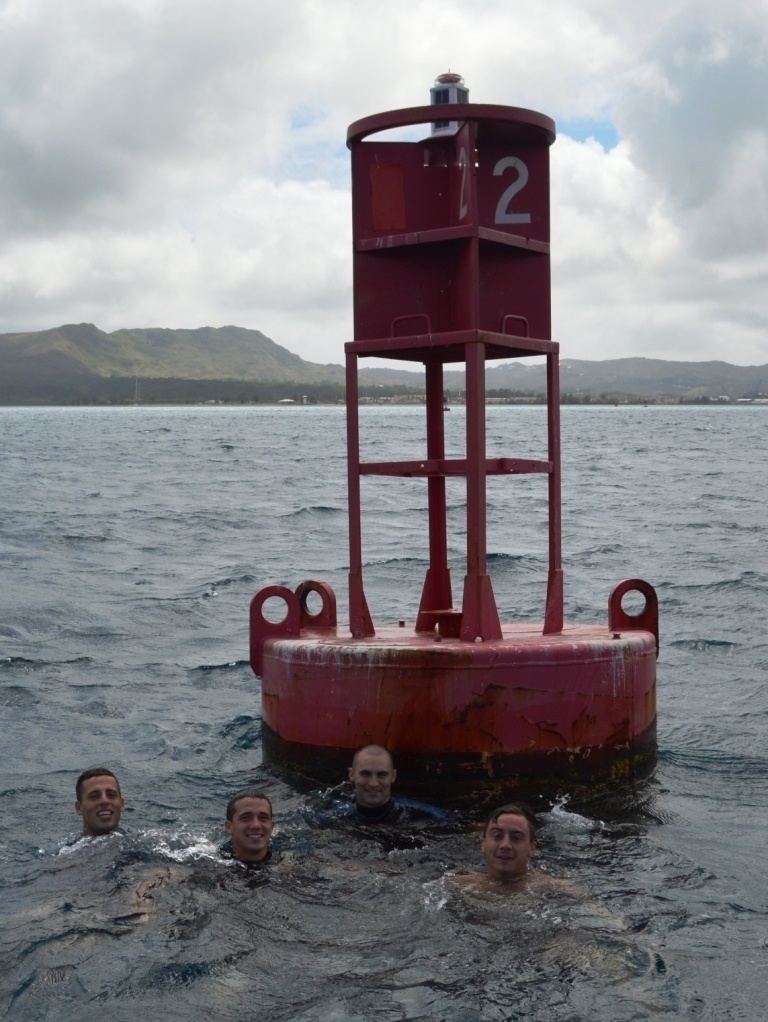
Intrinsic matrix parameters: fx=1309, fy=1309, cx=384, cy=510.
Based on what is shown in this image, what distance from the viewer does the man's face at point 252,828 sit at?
7262 millimetres

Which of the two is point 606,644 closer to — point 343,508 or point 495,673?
point 495,673

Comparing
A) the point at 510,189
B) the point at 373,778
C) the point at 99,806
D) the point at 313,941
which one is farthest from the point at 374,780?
the point at 510,189

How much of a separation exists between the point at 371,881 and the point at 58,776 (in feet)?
11.0

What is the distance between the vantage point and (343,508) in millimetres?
30266

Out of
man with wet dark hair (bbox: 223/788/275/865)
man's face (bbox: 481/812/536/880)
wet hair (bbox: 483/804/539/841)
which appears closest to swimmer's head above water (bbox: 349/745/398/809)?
man with wet dark hair (bbox: 223/788/275/865)

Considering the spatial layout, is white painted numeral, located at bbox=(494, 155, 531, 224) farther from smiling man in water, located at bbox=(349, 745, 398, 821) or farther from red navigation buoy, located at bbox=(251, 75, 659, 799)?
smiling man in water, located at bbox=(349, 745, 398, 821)

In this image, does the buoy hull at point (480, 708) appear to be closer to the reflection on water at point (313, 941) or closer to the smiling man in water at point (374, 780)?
the smiling man in water at point (374, 780)

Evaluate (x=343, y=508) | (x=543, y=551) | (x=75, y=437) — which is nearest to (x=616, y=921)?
(x=543, y=551)

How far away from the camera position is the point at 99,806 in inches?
309

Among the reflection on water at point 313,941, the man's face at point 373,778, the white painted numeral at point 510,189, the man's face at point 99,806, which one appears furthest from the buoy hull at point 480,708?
the white painted numeral at point 510,189

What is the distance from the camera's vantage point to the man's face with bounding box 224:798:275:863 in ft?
23.8

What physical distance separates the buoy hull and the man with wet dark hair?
88 centimetres

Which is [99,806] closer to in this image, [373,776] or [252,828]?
[252,828]

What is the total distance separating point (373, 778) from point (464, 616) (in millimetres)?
1215
